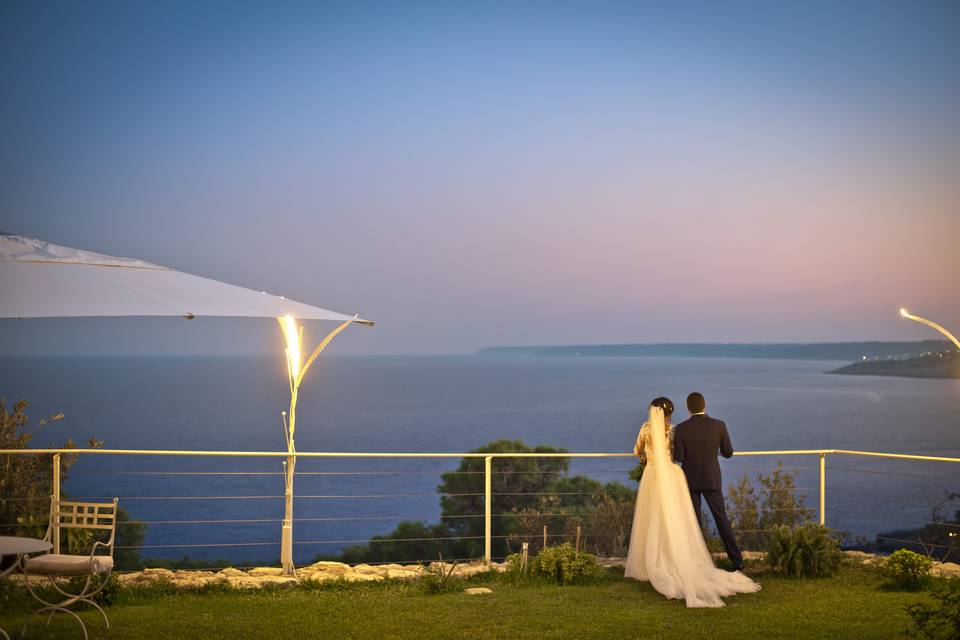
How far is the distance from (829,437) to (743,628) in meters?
68.2

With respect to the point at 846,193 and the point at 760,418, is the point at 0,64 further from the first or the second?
the point at 760,418

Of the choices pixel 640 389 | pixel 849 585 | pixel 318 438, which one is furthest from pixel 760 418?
pixel 849 585

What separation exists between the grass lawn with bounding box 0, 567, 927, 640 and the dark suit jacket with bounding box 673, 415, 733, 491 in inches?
36.5

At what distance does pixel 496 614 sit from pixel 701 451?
2173mm

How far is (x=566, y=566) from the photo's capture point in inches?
287

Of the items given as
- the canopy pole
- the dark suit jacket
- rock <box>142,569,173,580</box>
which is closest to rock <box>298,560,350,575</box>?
the canopy pole

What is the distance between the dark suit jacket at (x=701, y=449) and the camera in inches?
285

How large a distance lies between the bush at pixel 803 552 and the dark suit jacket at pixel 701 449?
0.82 metres

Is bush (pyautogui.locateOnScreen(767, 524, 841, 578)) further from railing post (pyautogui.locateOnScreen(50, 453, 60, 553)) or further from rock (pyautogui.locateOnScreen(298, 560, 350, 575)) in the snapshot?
railing post (pyautogui.locateOnScreen(50, 453, 60, 553))

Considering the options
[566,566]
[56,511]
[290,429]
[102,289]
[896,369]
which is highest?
[896,369]

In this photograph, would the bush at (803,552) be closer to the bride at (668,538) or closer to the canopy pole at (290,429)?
the bride at (668,538)

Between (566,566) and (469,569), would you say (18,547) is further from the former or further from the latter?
(566,566)

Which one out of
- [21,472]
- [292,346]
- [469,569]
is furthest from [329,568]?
[21,472]

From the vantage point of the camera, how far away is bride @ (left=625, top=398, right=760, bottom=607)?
671 centimetres
